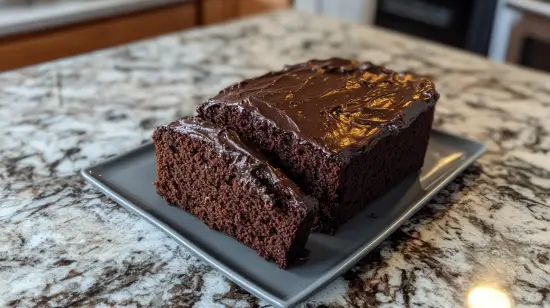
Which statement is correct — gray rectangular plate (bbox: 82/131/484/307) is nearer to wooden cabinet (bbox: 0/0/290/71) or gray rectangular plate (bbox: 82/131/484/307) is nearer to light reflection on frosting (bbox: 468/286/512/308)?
light reflection on frosting (bbox: 468/286/512/308)

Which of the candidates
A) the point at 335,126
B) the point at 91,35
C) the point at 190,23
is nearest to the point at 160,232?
the point at 335,126

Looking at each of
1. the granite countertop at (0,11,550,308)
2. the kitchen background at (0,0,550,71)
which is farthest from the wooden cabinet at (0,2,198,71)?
the granite countertop at (0,11,550,308)

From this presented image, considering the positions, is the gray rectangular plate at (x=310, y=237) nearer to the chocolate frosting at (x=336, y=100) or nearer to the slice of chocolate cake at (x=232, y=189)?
the slice of chocolate cake at (x=232, y=189)

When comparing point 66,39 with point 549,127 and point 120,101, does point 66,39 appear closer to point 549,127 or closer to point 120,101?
point 120,101

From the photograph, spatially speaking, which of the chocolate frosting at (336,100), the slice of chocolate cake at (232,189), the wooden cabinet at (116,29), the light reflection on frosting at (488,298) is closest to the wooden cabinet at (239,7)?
the wooden cabinet at (116,29)

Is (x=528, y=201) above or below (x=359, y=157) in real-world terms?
below

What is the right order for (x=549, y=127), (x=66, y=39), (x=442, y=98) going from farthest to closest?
(x=66, y=39), (x=442, y=98), (x=549, y=127)

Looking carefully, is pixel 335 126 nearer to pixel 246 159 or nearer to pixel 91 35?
pixel 246 159

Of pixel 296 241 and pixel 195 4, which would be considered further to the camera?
pixel 195 4

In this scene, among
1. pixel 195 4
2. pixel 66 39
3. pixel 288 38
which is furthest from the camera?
pixel 195 4

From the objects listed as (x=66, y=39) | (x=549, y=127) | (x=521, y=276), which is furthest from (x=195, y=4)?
(x=521, y=276)
